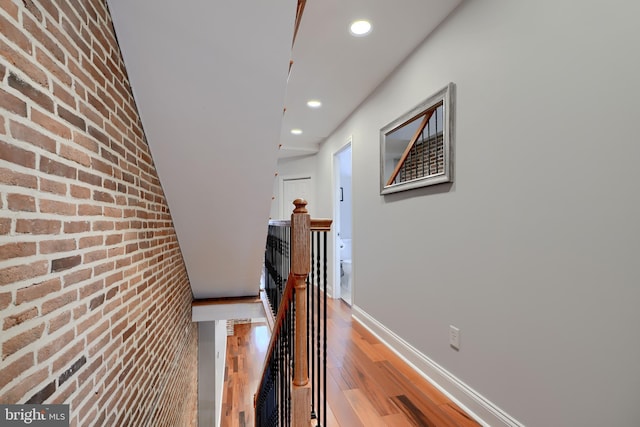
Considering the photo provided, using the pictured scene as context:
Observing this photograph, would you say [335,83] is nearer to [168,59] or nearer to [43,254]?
[168,59]

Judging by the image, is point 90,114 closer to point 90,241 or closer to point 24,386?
point 90,241

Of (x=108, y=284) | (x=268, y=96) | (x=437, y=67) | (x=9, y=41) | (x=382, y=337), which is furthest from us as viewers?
(x=382, y=337)

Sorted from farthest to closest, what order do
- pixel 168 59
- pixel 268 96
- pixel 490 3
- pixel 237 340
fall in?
pixel 237 340 → pixel 490 3 → pixel 268 96 → pixel 168 59

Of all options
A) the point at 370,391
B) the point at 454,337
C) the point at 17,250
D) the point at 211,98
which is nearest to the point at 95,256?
the point at 17,250

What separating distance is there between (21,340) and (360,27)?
2.35 metres

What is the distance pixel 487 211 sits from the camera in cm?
164

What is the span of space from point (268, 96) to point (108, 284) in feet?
3.62

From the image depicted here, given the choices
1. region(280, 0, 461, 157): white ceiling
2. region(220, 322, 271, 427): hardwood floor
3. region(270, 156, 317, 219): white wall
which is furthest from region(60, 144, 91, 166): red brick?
region(270, 156, 317, 219): white wall

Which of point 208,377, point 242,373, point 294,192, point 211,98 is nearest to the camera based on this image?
point 211,98

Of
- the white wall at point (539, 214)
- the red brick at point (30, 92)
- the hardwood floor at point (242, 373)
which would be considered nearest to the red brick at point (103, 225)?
the red brick at point (30, 92)

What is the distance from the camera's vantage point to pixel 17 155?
672mm

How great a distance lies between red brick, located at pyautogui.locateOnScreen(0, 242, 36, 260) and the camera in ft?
2.10

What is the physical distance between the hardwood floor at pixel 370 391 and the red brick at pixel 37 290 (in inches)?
44.9

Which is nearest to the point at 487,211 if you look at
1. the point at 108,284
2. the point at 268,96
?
the point at 268,96
